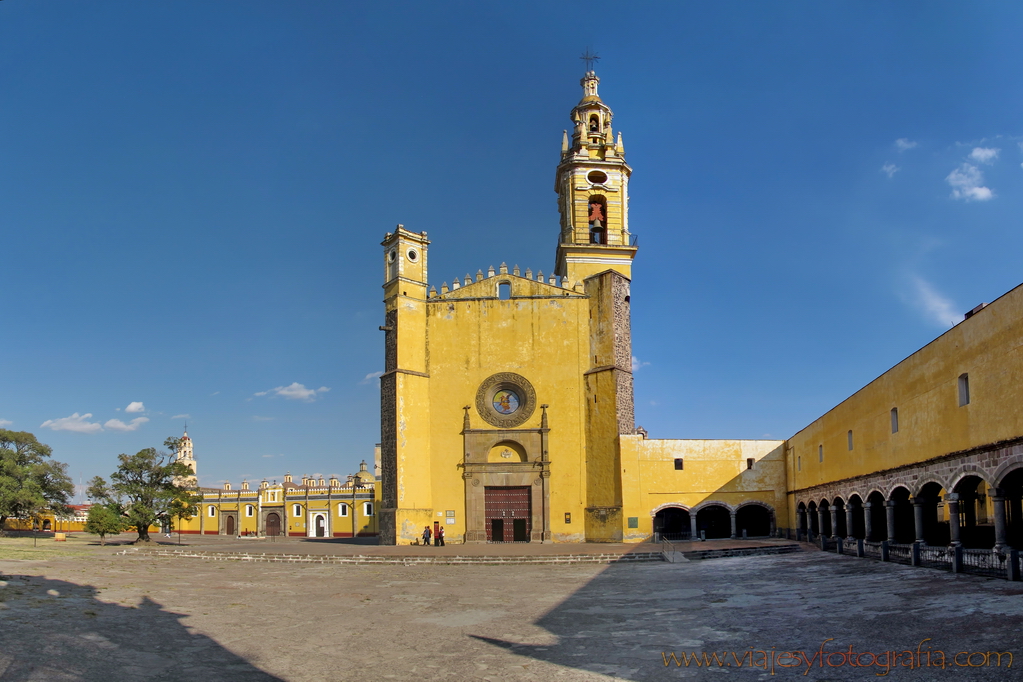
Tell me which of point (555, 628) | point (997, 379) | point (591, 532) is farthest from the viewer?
point (591, 532)

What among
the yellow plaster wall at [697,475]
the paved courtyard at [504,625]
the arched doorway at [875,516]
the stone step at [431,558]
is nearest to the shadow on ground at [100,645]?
the paved courtyard at [504,625]

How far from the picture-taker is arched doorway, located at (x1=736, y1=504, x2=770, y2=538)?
35562mm

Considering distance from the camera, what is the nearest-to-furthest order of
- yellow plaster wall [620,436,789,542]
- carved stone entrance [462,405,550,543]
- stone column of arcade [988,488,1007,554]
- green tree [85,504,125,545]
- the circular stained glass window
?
stone column of arcade [988,488,1007,554] < yellow plaster wall [620,436,789,542] < carved stone entrance [462,405,550,543] < green tree [85,504,125,545] < the circular stained glass window

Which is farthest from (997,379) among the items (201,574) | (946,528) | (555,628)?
(201,574)

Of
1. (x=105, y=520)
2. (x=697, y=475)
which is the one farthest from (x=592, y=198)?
(x=105, y=520)

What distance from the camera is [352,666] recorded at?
10281mm

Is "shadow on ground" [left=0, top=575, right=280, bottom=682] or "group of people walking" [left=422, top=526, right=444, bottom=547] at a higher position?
"shadow on ground" [left=0, top=575, right=280, bottom=682]

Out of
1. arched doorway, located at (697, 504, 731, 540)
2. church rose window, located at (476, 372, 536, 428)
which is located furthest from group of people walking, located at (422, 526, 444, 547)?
arched doorway, located at (697, 504, 731, 540)

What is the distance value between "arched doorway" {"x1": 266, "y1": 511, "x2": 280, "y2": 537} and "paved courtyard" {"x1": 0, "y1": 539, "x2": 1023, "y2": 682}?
31.7 metres

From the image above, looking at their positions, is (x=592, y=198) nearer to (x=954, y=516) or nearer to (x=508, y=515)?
(x=508, y=515)

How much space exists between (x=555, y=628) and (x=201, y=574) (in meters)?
13.0

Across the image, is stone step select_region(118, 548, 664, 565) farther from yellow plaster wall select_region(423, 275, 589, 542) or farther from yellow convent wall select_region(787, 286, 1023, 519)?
yellow convent wall select_region(787, 286, 1023, 519)

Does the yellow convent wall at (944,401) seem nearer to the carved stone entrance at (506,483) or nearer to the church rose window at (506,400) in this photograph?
the carved stone entrance at (506,483)

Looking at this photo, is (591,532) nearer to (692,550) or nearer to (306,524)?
(692,550)
